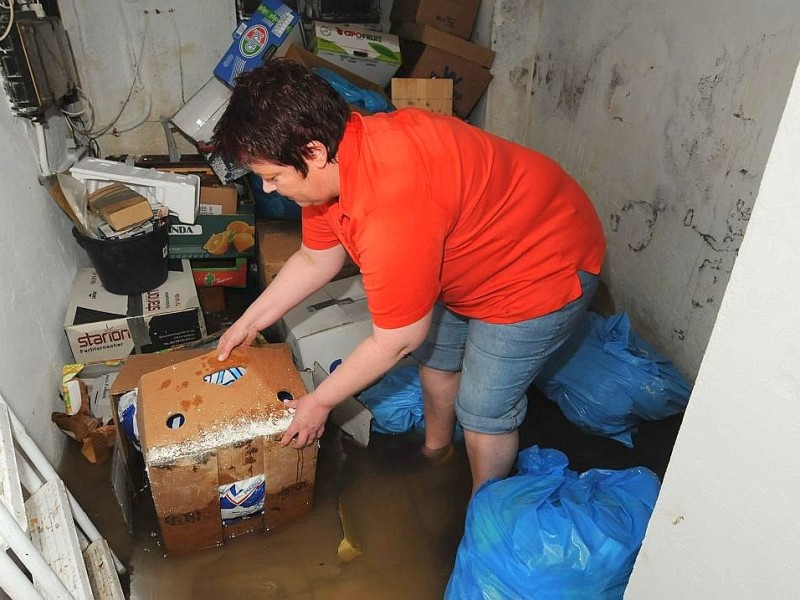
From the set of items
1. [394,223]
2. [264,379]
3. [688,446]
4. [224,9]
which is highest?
[224,9]

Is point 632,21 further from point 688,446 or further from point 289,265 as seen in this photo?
point 688,446

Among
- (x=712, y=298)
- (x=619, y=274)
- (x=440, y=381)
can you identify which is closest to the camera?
(x=440, y=381)

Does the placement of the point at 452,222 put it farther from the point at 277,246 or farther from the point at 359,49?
the point at 359,49

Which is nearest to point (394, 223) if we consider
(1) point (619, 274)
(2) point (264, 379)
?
(2) point (264, 379)

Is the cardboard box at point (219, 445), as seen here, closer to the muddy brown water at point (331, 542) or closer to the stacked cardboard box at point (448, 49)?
the muddy brown water at point (331, 542)

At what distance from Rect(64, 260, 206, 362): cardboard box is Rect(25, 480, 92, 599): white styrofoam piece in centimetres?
88

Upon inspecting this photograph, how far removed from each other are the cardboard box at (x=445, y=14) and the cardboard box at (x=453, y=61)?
2.5 inches

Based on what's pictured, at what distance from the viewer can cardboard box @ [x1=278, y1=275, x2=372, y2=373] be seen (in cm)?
194

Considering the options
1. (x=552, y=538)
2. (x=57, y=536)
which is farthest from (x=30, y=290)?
(x=552, y=538)

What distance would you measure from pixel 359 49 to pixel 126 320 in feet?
5.37

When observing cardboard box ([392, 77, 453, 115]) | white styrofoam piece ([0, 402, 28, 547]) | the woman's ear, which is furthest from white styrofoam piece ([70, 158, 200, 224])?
the woman's ear

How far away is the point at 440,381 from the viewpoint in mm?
1684

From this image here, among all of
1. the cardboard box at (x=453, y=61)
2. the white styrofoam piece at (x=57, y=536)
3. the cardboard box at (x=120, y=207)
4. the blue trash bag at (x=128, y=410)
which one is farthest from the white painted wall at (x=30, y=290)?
the cardboard box at (x=453, y=61)

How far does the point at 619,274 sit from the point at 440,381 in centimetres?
105
